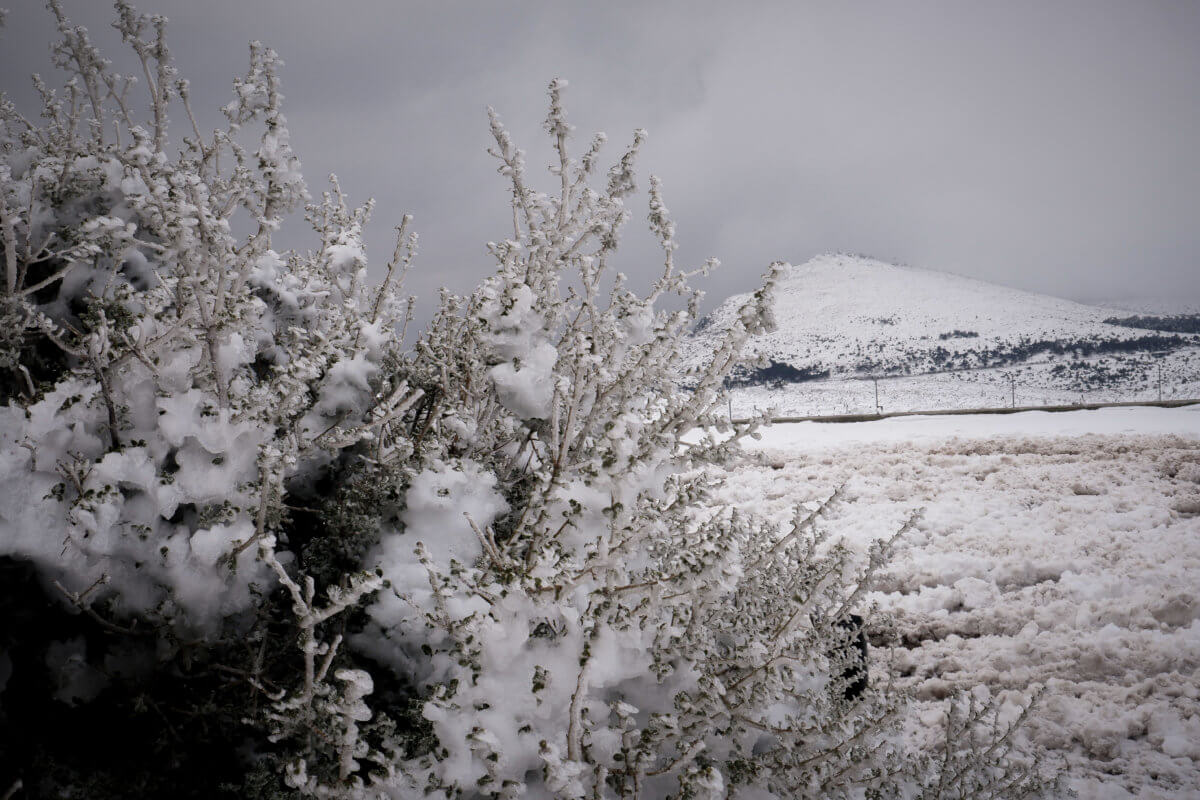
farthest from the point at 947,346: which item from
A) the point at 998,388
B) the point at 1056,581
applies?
the point at 1056,581

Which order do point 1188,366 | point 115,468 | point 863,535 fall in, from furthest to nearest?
point 1188,366 < point 863,535 < point 115,468

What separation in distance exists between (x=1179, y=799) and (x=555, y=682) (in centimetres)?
360

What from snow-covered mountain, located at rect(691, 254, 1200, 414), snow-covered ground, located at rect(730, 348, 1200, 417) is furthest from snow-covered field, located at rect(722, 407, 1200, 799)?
snow-covered ground, located at rect(730, 348, 1200, 417)

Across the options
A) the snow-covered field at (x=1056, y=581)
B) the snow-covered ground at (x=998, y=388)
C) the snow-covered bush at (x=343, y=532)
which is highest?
the snow-covered ground at (x=998, y=388)

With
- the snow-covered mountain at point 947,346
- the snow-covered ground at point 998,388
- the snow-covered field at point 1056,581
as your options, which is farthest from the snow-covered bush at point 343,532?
the snow-covered ground at point 998,388

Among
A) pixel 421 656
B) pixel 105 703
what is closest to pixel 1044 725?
pixel 421 656

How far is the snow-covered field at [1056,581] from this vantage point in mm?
3375

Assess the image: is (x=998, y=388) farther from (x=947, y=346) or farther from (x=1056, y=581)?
(x=1056, y=581)

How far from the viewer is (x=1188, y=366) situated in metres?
56.8

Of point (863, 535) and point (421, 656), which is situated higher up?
point (421, 656)

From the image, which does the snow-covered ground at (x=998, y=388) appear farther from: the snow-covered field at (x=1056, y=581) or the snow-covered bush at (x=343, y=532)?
the snow-covered bush at (x=343, y=532)

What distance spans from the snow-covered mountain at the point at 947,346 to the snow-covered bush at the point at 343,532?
131 feet

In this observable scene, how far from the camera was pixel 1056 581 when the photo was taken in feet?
17.2

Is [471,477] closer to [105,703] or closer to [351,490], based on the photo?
[351,490]
